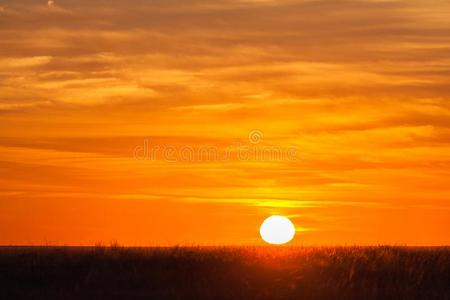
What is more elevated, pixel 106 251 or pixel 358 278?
pixel 106 251

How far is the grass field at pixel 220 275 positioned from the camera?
2714 cm

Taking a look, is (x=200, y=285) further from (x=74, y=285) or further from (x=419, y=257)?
(x=419, y=257)

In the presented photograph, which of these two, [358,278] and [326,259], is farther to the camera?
[326,259]

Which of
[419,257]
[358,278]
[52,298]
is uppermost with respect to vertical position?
[419,257]

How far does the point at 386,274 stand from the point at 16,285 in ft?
38.0

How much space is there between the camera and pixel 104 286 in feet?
91.2

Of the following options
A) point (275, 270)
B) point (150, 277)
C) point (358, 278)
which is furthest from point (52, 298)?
point (358, 278)

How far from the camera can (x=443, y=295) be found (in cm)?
2841

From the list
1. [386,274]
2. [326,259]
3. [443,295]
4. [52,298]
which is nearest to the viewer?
[52,298]

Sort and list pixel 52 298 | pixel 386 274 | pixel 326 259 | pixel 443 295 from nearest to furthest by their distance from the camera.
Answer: pixel 52 298 < pixel 443 295 < pixel 386 274 < pixel 326 259

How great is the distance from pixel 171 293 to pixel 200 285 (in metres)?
1.38

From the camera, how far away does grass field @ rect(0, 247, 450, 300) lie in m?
27.1

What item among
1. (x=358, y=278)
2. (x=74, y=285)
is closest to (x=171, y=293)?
(x=74, y=285)

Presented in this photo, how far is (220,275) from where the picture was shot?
96.9ft
